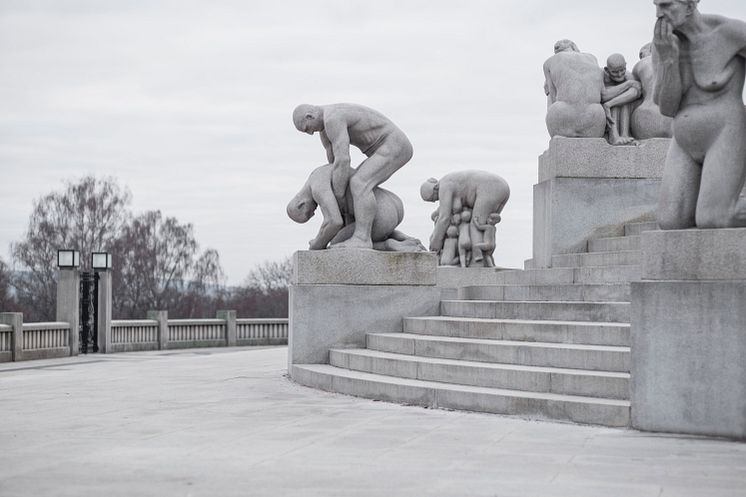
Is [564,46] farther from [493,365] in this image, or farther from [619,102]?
[493,365]

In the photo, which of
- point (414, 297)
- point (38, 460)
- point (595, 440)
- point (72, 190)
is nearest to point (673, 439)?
point (595, 440)

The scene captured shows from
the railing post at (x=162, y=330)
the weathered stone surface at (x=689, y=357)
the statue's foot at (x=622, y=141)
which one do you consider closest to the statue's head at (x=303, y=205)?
the statue's foot at (x=622, y=141)

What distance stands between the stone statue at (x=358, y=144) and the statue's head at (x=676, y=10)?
6199 millimetres

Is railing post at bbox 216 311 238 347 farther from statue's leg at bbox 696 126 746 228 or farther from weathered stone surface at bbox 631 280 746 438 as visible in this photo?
statue's leg at bbox 696 126 746 228

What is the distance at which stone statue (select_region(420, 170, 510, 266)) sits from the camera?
1916 cm

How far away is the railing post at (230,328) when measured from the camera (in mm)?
28375

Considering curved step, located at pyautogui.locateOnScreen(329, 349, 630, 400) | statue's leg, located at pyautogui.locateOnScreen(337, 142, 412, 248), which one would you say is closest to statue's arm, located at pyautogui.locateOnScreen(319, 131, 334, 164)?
statue's leg, located at pyautogui.locateOnScreen(337, 142, 412, 248)

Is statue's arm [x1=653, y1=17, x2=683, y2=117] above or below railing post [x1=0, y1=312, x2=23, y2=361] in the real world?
above

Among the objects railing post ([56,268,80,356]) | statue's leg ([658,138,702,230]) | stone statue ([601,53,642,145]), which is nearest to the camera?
statue's leg ([658,138,702,230])

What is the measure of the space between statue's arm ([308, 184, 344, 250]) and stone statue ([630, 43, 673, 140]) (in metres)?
5.53

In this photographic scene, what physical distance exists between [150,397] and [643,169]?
8579 mm

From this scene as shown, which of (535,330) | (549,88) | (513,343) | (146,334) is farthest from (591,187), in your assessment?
Answer: (146,334)

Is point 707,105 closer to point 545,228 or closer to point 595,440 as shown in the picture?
point 595,440

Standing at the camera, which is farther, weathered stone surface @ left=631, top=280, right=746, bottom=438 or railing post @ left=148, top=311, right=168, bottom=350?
railing post @ left=148, top=311, right=168, bottom=350
